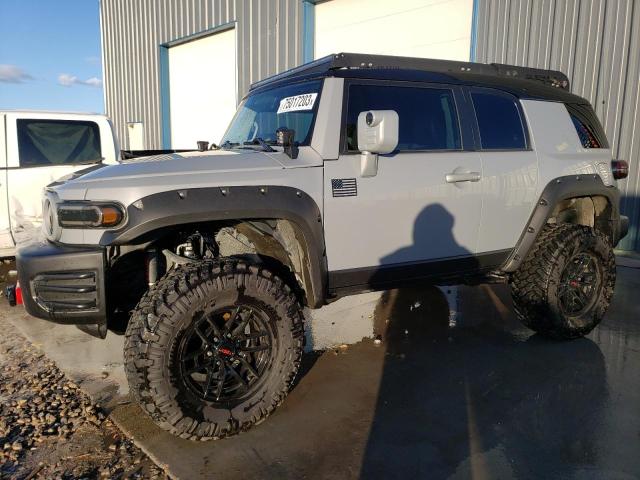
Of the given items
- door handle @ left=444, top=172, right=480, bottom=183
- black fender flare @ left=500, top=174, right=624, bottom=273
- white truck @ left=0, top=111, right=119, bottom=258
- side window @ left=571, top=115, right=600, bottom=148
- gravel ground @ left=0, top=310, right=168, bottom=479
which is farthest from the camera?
white truck @ left=0, top=111, right=119, bottom=258

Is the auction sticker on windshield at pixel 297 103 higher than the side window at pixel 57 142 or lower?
higher

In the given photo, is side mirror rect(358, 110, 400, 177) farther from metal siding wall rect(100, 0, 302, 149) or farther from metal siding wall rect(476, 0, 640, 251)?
metal siding wall rect(100, 0, 302, 149)

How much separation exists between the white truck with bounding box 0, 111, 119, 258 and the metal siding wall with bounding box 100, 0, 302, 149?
5748 mm

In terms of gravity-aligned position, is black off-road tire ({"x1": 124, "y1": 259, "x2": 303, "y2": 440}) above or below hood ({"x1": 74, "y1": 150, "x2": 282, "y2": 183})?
below

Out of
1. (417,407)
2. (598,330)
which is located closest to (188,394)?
(417,407)

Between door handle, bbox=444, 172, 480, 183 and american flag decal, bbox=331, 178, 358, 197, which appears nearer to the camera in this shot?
american flag decal, bbox=331, 178, 358, 197

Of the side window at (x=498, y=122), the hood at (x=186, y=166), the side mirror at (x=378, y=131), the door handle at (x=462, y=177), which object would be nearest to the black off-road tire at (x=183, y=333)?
the hood at (x=186, y=166)

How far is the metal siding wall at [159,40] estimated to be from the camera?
10.8m

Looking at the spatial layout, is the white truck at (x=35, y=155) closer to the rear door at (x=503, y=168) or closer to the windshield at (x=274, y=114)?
the windshield at (x=274, y=114)

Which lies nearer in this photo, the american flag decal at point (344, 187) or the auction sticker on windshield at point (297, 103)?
the american flag decal at point (344, 187)

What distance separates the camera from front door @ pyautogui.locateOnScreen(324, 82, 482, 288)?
10.2 ft

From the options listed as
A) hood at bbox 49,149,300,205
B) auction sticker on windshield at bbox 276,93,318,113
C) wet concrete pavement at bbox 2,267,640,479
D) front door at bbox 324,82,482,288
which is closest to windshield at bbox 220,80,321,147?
auction sticker on windshield at bbox 276,93,318,113

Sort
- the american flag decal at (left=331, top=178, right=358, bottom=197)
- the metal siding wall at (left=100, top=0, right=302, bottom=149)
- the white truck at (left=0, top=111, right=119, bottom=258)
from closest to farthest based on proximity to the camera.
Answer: the american flag decal at (left=331, top=178, right=358, bottom=197), the white truck at (left=0, top=111, right=119, bottom=258), the metal siding wall at (left=100, top=0, right=302, bottom=149)

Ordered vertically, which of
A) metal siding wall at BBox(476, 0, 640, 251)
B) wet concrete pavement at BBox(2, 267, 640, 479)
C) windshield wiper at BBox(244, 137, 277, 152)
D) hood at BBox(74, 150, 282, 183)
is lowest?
wet concrete pavement at BBox(2, 267, 640, 479)
